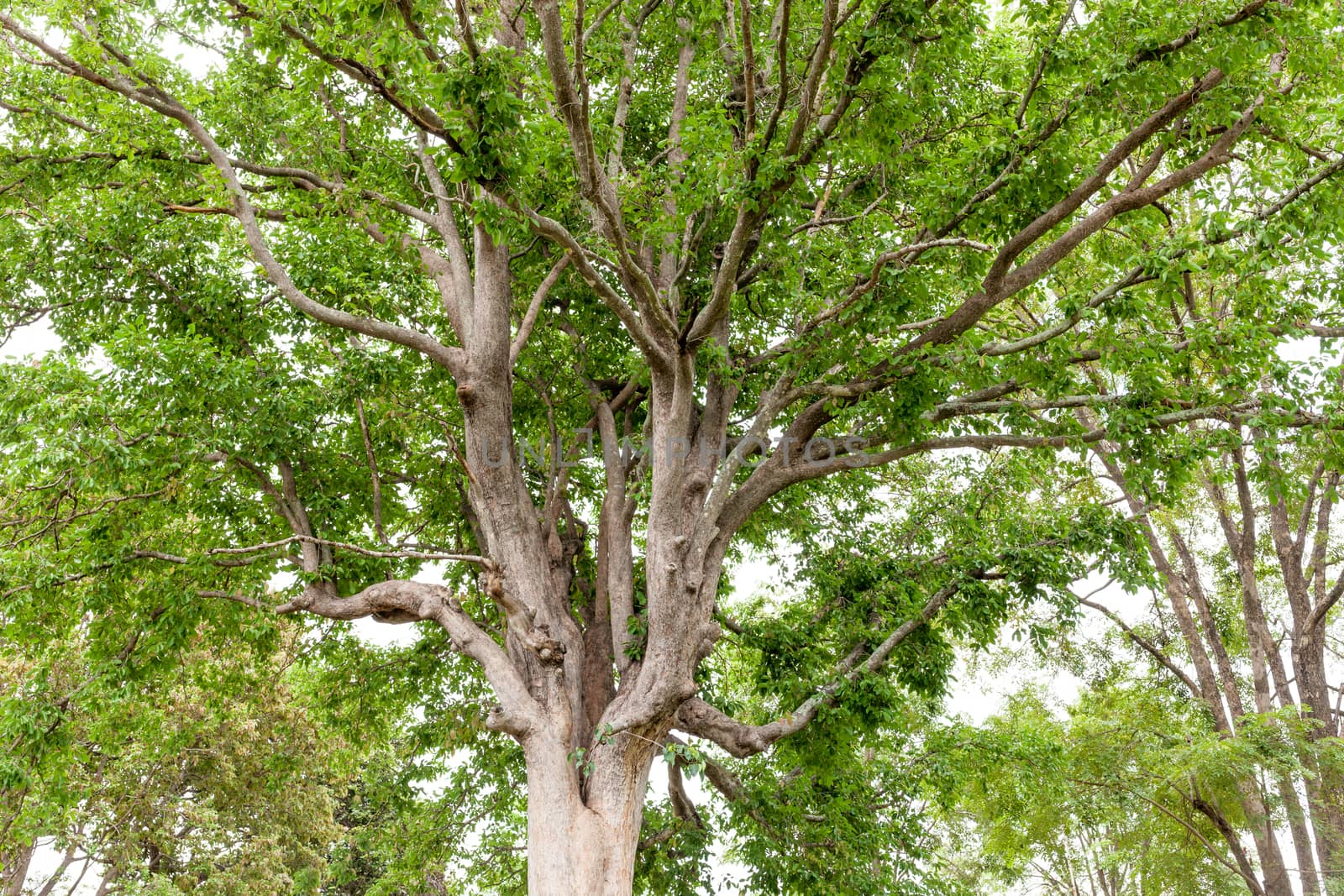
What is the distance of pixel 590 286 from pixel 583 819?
14.0 ft

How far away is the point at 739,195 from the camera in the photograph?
6059 millimetres

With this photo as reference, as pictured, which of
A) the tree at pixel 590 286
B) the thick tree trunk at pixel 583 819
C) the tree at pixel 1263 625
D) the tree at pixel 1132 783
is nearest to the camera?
the tree at pixel 590 286

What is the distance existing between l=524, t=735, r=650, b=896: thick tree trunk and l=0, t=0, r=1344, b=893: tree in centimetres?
3

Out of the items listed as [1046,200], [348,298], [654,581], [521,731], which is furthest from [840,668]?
[348,298]

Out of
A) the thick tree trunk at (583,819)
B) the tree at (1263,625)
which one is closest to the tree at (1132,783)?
the tree at (1263,625)

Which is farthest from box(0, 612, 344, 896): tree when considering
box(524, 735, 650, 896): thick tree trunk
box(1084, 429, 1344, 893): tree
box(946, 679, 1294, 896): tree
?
box(1084, 429, 1344, 893): tree

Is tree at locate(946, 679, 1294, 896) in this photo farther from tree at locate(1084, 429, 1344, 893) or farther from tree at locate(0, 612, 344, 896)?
tree at locate(0, 612, 344, 896)

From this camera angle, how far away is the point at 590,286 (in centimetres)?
787

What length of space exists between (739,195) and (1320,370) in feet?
14.1

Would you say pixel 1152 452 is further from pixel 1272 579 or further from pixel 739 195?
pixel 1272 579

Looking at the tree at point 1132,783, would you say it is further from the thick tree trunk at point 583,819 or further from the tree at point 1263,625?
the thick tree trunk at point 583,819

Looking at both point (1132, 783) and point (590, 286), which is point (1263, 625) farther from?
point (590, 286)

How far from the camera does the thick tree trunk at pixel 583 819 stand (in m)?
6.30

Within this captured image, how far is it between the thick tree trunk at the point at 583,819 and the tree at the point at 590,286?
30mm
